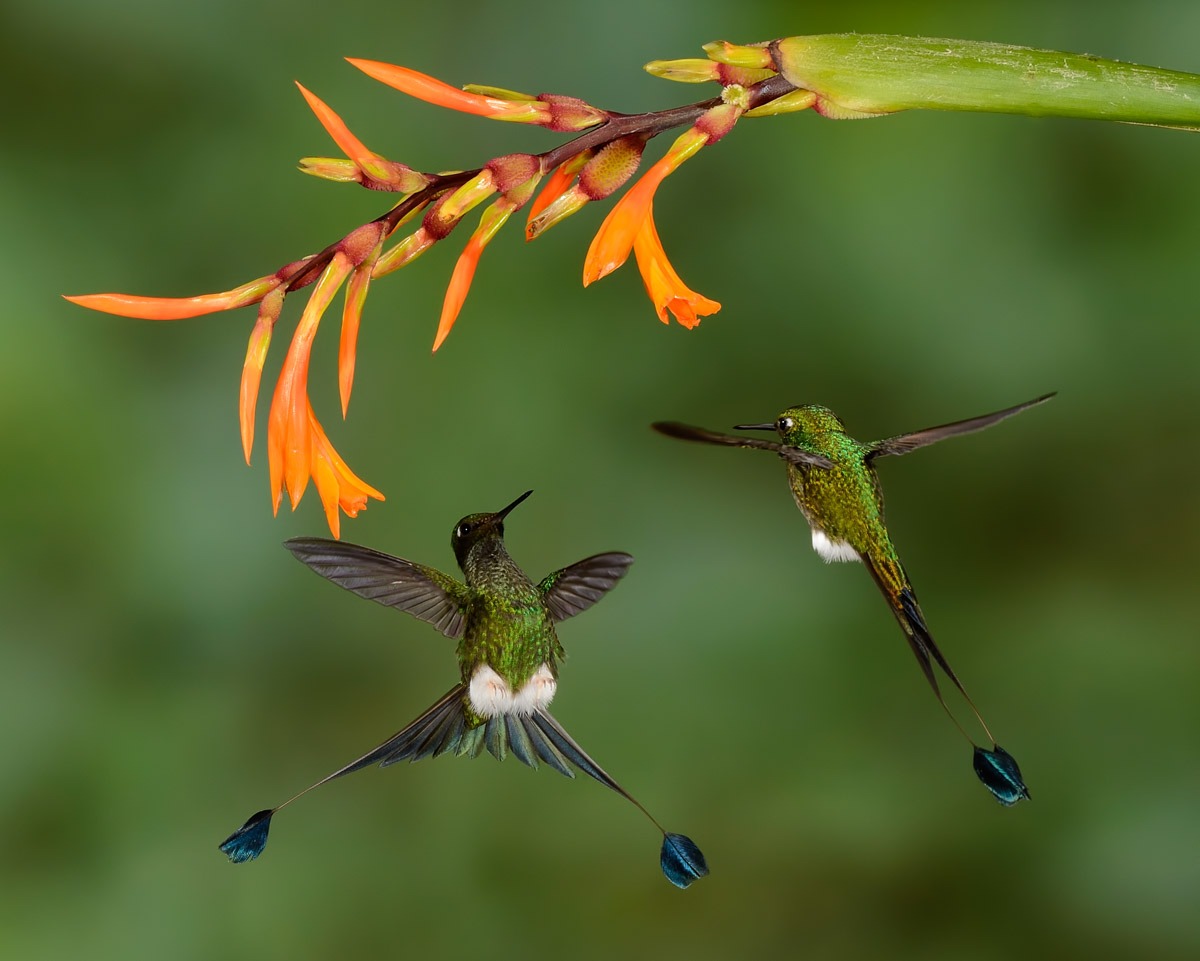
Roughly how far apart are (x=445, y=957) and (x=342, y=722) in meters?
0.31

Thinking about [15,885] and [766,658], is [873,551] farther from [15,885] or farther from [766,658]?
[15,885]

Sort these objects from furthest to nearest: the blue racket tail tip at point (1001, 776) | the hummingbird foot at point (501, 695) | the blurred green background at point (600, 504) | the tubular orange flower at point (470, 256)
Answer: the blurred green background at point (600, 504), the hummingbird foot at point (501, 695), the tubular orange flower at point (470, 256), the blue racket tail tip at point (1001, 776)

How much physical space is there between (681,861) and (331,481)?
29 centimetres

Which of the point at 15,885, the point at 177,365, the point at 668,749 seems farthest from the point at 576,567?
the point at 15,885

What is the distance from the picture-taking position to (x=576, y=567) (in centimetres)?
70

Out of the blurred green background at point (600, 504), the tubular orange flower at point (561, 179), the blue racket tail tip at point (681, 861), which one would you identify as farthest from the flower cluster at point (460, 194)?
the blurred green background at point (600, 504)

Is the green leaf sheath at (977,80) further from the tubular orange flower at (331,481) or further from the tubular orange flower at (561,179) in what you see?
the tubular orange flower at (331,481)

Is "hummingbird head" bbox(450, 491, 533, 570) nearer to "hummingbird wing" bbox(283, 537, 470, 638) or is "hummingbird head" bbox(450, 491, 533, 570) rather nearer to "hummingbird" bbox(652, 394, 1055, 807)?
"hummingbird wing" bbox(283, 537, 470, 638)

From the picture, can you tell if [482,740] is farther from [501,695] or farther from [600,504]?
[600,504]

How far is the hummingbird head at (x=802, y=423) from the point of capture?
697 mm

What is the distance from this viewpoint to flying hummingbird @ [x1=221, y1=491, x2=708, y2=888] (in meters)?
0.70

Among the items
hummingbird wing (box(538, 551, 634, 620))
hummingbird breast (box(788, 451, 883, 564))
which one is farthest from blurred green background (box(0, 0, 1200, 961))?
hummingbird breast (box(788, 451, 883, 564))

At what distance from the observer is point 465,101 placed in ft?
2.08

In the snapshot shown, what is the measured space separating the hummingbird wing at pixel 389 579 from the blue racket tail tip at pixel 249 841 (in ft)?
0.39
